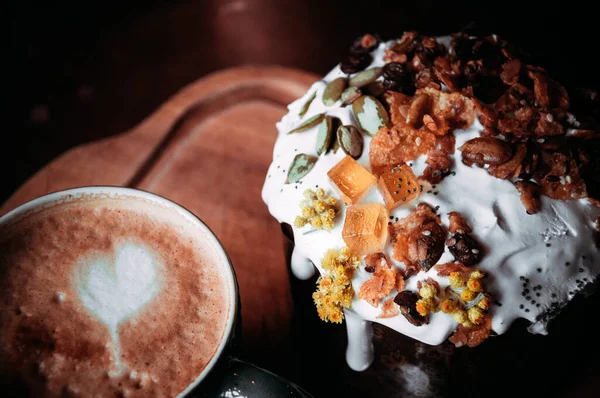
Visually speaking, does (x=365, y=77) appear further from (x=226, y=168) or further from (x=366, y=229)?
(x=226, y=168)

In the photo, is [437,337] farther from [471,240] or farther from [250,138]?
[250,138]

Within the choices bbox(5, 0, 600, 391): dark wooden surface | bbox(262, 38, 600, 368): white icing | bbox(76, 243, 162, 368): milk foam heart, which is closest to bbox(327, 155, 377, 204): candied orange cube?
bbox(262, 38, 600, 368): white icing

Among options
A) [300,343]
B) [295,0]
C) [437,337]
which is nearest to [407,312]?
[437,337]

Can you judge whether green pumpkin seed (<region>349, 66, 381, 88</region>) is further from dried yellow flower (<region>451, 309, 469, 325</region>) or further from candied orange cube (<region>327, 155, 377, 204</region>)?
dried yellow flower (<region>451, 309, 469, 325</region>)

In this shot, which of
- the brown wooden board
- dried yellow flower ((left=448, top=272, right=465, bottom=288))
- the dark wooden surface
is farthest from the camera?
the dark wooden surface

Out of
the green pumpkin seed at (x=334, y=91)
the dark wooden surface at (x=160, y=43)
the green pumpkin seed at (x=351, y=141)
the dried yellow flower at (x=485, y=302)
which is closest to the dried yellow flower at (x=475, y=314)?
the dried yellow flower at (x=485, y=302)

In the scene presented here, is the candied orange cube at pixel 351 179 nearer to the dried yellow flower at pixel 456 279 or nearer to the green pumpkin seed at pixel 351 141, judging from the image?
the green pumpkin seed at pixel 351 141
